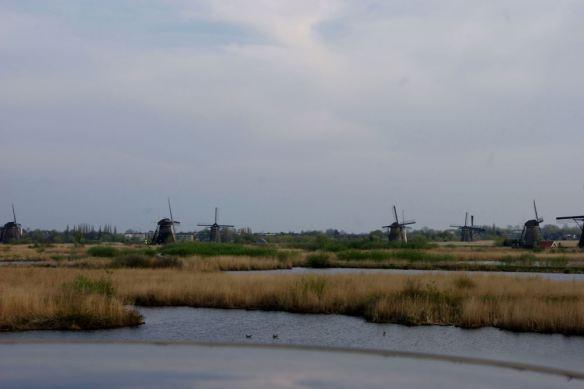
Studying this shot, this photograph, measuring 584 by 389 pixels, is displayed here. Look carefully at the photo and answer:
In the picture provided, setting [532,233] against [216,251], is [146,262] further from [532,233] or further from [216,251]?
[532,233]

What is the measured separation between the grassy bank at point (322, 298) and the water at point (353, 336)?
632 mm

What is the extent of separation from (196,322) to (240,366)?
28.0ft

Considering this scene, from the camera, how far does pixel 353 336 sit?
64.8 ft

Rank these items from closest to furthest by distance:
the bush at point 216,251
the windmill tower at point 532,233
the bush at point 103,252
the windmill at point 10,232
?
the bush at point 216,251 → the bush at point 103,252 → the windmill tower at point 532,233 → the windmill at point 10,232

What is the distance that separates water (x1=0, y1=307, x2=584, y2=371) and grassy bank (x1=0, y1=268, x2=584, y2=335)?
2.07 ft

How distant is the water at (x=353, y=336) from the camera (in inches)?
674

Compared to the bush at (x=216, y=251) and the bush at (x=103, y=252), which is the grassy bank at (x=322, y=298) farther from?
the bush at (x=103, y=252)

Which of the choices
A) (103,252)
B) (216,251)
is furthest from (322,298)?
(103,252)

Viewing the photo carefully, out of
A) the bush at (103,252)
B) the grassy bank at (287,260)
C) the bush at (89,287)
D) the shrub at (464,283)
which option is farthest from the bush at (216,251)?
the bush at (89,287)

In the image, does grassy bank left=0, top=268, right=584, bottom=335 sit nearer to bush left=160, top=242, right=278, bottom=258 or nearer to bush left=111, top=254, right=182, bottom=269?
bush left=111, top=254, right=182, bottom=269

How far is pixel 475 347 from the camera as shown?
17875 millimetres

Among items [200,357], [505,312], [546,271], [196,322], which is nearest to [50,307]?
[196,322]

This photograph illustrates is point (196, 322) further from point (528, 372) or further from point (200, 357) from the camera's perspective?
point (528, 372)

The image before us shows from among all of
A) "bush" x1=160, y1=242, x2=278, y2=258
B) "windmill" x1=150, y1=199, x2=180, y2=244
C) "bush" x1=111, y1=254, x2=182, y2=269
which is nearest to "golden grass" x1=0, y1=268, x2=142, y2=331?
"bush" x1=111, y1=254, x2=182, y2=269
